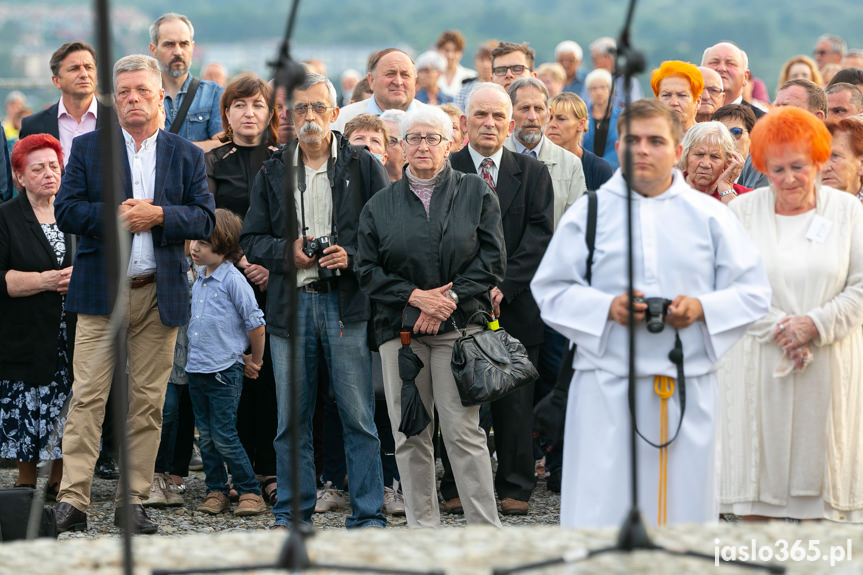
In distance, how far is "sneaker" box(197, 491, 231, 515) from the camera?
7164 mm

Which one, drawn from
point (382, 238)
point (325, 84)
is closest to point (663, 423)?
point (382, 238)

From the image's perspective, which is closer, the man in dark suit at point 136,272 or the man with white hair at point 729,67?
the man in dark suit at point 136,272

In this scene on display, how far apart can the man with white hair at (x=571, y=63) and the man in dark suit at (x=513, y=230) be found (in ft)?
19.1

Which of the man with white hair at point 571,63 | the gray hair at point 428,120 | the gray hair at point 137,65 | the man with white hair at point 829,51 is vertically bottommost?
the gray hair at point 428,120

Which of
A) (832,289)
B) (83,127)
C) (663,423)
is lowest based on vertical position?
(663,423)

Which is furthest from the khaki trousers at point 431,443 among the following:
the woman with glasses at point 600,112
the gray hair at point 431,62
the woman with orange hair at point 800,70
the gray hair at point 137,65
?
the woman with orange hair at point 800,70

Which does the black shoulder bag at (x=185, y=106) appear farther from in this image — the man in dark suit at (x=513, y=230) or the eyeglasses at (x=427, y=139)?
the eyeglasses at (x=427, y=139)

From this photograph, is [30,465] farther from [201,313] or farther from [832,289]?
[832,289]

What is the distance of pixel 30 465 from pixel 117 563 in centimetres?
382

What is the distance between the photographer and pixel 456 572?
3611 millimetres

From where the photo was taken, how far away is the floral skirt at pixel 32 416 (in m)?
7.25

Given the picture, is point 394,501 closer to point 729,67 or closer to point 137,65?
point 137,65

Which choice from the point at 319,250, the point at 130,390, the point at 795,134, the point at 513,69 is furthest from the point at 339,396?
the point at 513,69

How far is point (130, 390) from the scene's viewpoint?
22.2 ft
